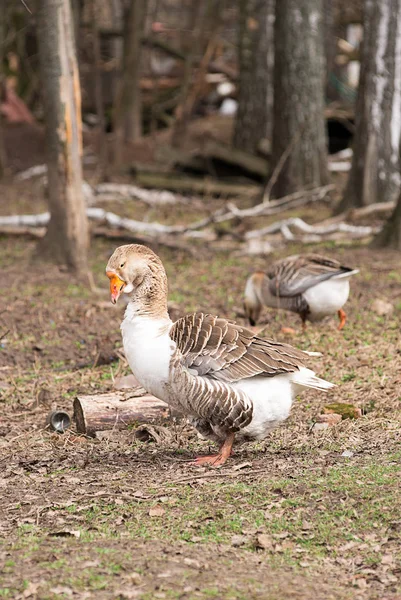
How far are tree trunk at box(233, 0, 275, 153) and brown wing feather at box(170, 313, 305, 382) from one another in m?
14.6

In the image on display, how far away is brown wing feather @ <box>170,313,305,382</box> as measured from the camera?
561 centimetres

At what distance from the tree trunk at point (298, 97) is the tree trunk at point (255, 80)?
11.4 ft

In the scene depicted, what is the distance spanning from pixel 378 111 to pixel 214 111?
16.3m

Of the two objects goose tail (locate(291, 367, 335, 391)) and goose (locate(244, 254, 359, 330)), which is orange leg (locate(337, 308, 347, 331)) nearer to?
goose (locate(244, 254, 359, 330))

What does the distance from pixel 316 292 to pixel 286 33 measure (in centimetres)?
860

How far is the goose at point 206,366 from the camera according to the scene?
5.57 meters

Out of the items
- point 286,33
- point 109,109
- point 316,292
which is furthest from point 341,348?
point 109,109

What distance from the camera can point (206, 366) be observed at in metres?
5.61

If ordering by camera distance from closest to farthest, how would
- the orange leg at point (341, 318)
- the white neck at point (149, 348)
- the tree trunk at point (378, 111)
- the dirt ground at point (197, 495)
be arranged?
the dirt ground at point (197, 495) < the white neck at point (149, 348) < the orange leg at point (341, 318) < the tree trunk at point (378, 111)

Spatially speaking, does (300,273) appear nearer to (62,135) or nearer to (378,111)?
(62,135)

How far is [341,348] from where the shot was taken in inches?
334

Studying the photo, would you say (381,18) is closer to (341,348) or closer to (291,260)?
(291,260)

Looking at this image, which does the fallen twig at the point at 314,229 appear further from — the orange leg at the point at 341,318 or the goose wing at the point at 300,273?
the orange leg at the point at 341,318

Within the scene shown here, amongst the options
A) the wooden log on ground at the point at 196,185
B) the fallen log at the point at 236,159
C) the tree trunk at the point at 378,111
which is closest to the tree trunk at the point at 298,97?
the wooden log on ground at the point at 196,185
